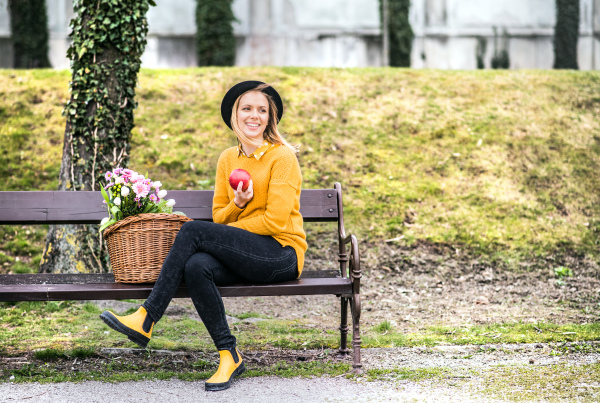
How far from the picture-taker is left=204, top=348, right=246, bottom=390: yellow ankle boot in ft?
11.0

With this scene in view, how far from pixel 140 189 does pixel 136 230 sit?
251mm

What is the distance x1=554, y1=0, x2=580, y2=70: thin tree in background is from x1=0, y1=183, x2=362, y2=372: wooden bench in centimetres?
1059

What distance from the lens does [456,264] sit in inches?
260

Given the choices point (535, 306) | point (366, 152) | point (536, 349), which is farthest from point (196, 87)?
point (536, 349)

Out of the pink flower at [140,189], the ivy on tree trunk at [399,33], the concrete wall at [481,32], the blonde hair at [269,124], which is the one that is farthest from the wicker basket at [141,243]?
the concrete wall at [481,32]

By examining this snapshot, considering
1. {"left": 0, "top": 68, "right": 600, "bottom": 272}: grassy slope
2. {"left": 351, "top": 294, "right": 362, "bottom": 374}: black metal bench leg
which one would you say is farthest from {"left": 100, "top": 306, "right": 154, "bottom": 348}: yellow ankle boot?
{"left": 0, "top": 68, "right": 600, "bottom": 272}: grassy slope

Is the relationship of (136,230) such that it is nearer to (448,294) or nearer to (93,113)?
(93,113)

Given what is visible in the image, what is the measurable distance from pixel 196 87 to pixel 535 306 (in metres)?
6.03

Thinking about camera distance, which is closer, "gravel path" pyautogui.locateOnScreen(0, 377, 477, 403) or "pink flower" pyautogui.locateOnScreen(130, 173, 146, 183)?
"gravel path" pyautogui.locateOnScreen(0, 377, 477, 403)

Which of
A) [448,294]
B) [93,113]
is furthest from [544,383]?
[93,113]

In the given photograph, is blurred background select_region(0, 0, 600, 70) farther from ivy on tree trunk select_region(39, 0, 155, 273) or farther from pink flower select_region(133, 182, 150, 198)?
pink flower select_region(133, 182, 150, 198)

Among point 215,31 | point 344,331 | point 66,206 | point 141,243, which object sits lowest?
point 344,331

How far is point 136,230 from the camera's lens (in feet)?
11.4

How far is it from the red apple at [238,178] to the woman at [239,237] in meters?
0.04
